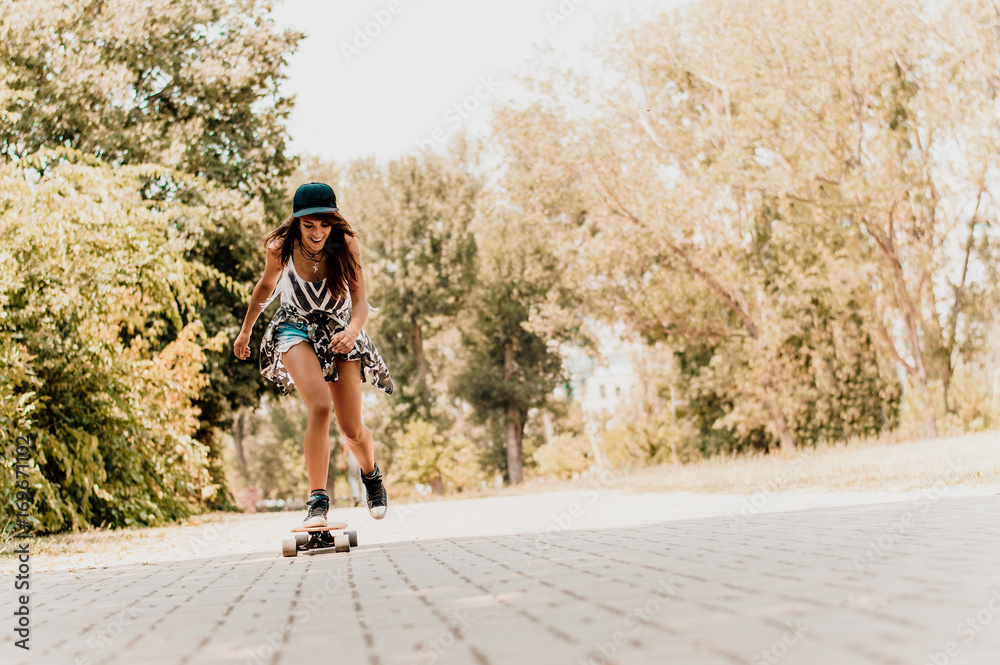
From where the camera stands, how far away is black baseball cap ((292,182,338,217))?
5.55 metres

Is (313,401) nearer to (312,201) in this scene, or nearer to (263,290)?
(263,290)

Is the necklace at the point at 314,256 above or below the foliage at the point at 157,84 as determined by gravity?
below

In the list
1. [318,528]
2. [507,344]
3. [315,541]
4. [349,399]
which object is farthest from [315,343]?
[507,344]

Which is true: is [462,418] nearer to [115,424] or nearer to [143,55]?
[143,55]

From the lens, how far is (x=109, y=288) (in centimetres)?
941

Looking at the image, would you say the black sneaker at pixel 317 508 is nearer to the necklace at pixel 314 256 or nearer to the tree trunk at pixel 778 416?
the necklace at pixel 314 256

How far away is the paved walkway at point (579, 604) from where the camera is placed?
2381mm

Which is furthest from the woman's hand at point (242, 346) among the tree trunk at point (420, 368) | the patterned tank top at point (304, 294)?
the tree trunk at point (420, 368)

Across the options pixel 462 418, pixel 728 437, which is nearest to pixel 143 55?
pixel 728 437

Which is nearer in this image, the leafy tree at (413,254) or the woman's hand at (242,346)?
the woman's hand at (242,346)

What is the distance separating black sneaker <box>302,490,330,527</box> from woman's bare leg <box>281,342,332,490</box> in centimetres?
→ 6

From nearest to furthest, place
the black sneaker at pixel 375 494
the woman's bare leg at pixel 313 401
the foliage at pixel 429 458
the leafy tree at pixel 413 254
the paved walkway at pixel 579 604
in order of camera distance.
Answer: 1. the paved walkway at pixel 579 604
2. the woman's bare leg at pixel 313 401
3. the black sneaker at pixel 375 494
4. the foliage at pixel 429 458
5. the leafy tree at pixel 413 254

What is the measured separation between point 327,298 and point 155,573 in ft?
6.36

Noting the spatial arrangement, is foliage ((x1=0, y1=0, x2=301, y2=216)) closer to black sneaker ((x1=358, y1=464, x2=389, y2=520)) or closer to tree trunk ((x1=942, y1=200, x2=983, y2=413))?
black sneaker ((x1=358, y1=464, x2=389, y2=520))
